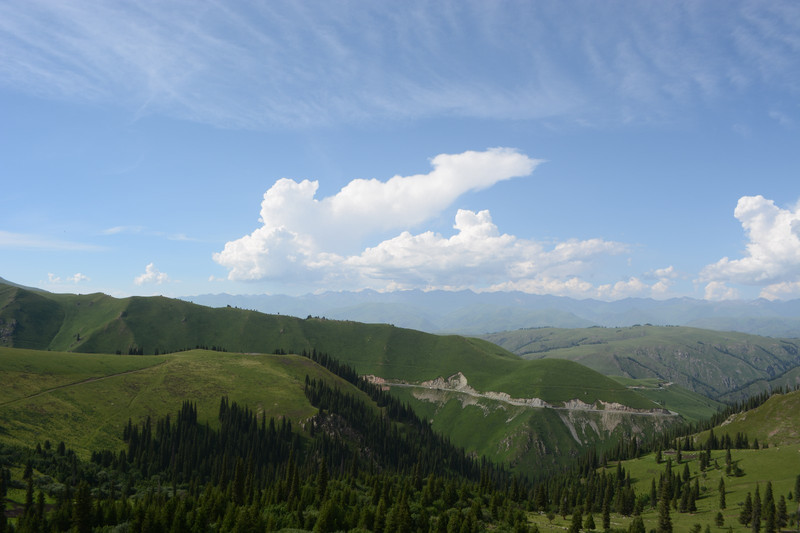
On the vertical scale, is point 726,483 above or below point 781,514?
below

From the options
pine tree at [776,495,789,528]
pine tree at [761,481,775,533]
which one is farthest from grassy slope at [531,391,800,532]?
pine tree at [776,495,789,528]

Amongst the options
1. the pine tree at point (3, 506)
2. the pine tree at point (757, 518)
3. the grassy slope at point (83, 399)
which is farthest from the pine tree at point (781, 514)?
the grassy slope at point (83, 399)

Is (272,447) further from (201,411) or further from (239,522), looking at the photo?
(239,522)

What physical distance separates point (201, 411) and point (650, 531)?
159573 mm

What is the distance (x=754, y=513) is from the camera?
100562 millimetres

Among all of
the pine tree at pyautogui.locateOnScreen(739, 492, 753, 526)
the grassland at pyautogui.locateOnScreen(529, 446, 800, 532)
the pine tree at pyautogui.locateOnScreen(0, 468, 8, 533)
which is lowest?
the grassland at pyautogui.locateOnScreen(529, 446, 800, 532)

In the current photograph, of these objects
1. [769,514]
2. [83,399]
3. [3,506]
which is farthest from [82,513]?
[769,514]

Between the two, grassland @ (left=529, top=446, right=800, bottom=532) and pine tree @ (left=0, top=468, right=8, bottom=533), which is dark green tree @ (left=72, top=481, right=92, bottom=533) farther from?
grassland @ (left=529, top=446, right=800, bottom=532)

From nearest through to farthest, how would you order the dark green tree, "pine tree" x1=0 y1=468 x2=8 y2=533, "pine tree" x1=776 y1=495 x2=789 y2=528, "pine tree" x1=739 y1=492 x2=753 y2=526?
"pine tree" x1=0 y1=468 x2=8 y2=533
the dark green tree
"pine tree" x1=776 y1=495 x2=789 y2=528
"pine tree" x1=739 y1=492 x2=753 y2=526

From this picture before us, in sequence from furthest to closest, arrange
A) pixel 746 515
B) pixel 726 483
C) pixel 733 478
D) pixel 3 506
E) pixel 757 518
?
1. pixel 733 478
2. pixel 726 483
3. pixel 746 515
4. pixel 757 518
5. pixel 3 506

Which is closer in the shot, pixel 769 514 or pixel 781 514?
pixel 769 514

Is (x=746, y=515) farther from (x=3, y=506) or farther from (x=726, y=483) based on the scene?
(x=3, y=506)

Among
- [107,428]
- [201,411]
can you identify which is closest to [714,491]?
[201,411]

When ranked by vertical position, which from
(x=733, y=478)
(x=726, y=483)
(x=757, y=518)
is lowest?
(x=726, y=483)
